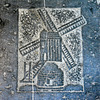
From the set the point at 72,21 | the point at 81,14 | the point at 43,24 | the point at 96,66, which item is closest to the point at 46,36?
the point at 43,24

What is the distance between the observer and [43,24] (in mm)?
2037

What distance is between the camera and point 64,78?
6.52 feet

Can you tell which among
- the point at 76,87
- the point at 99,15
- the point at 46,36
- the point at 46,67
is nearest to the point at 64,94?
the point at 76,87

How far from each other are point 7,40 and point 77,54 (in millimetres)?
766

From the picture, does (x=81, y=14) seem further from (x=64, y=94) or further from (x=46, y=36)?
(x=64, y=94)

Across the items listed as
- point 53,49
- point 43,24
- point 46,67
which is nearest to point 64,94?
point 46,67

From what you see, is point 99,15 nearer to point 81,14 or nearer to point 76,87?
point 81,14

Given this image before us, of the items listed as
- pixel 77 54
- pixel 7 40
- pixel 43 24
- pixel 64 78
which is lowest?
pixel 64 78

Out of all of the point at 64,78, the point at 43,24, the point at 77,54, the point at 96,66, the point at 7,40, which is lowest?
the point at 64,78

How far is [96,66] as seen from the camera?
2000mm

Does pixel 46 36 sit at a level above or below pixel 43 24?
below

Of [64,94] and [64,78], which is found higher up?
[64,78]

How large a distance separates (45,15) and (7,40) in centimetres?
49

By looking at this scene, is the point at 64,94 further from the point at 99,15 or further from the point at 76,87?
the point at 99,15
